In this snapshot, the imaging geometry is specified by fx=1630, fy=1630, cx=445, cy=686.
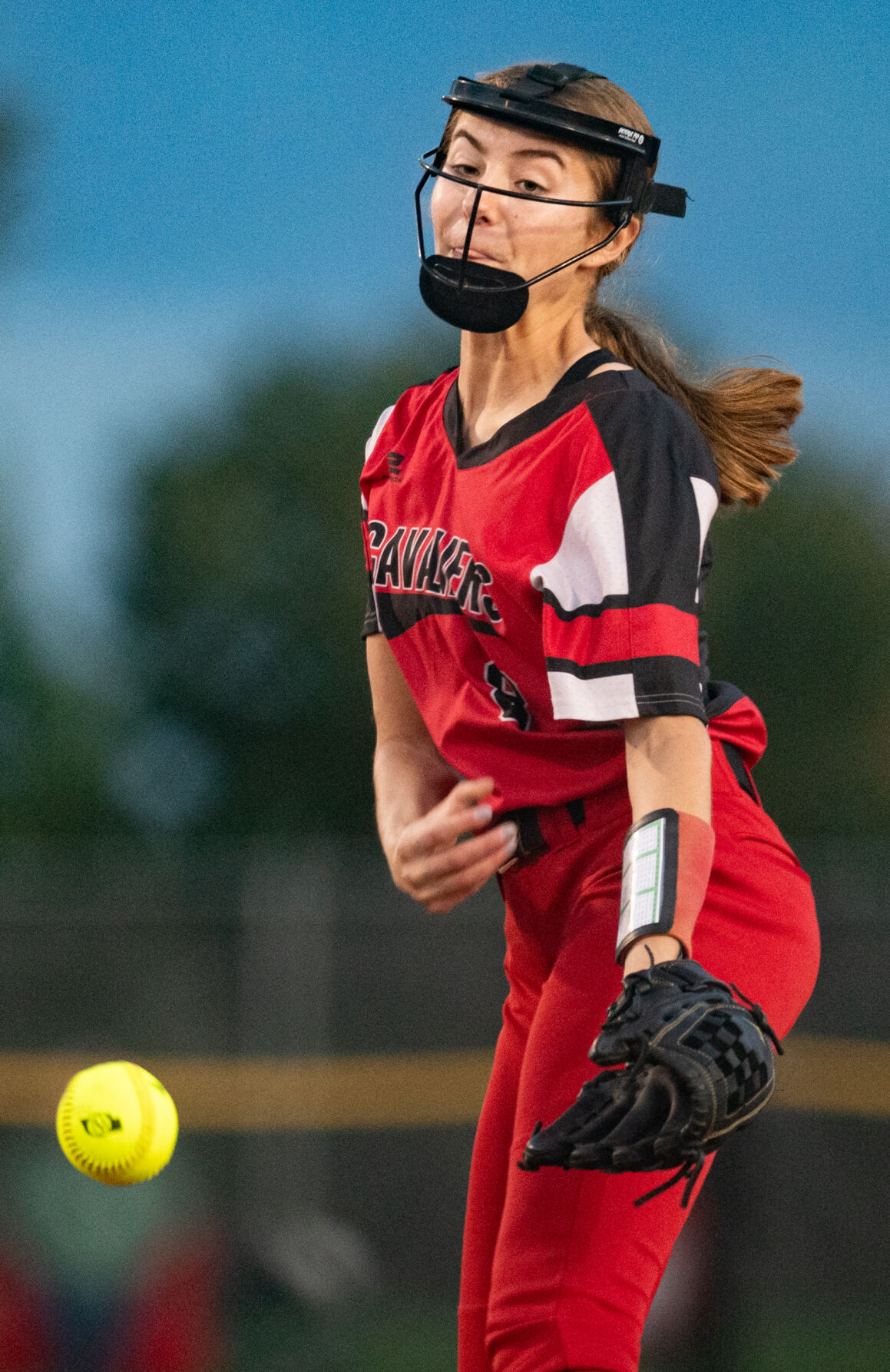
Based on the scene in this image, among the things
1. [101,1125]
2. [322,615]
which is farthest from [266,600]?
[101,1125]

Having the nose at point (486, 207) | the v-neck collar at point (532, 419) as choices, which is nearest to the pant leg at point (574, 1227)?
the v-neck collar at point (532, 419)

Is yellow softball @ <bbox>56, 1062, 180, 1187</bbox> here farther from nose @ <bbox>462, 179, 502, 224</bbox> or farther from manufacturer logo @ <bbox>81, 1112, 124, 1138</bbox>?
nose @ <bbox>462, 179, 502, 224</bbox>

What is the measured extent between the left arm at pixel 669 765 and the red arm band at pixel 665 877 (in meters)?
Result: 0.03

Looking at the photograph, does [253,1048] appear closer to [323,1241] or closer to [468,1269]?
[323,1241]

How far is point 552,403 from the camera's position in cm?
252

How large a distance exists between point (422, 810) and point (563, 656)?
66 cm

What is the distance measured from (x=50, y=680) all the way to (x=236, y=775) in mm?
4600

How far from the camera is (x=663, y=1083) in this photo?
2.04 m

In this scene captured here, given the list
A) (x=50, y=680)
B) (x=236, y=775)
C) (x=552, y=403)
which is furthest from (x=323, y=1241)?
(x=50, y=680)

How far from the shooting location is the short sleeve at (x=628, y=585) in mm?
2270

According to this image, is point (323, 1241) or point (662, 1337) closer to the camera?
point (662, 1337)

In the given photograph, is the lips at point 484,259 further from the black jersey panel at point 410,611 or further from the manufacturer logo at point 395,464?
the black jersey panel at point 410,611

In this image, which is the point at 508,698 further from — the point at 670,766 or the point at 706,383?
the point at 706,383

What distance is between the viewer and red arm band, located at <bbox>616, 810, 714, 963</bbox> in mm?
2150
